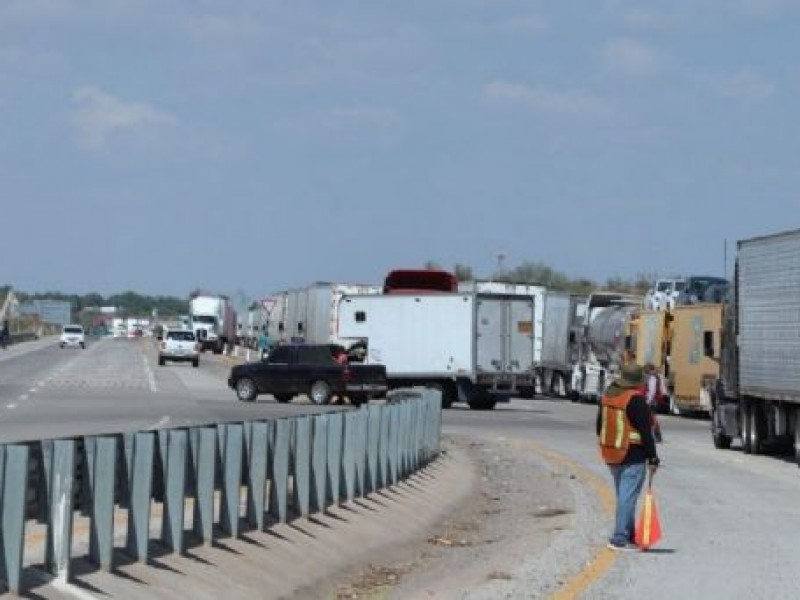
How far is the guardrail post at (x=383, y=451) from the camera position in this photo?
19.7 m

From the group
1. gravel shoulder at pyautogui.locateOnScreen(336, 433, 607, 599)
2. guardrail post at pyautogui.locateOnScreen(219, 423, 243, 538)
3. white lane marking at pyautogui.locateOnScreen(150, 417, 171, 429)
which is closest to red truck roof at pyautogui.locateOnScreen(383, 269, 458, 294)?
white lane marking at pyautogui.locateOnScreen(150, 417, 171, 429)

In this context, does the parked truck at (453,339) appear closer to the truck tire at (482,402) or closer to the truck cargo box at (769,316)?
the truck tire at (482,402)

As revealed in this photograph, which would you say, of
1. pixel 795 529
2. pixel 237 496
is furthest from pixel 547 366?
pixel 237 496

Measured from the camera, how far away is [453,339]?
46062 millimetres

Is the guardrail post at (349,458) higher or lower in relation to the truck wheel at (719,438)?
higher

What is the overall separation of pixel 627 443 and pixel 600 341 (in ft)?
131

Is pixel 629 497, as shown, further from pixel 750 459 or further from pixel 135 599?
pixel 750 459

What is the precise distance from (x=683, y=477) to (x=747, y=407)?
7.18 meters

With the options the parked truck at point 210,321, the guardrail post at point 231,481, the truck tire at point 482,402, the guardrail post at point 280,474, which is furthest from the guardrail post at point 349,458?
the parked truck at point 210,321

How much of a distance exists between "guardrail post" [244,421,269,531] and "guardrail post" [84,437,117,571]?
3.21m

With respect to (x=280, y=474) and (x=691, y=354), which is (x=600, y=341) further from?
(x=280, y=474)

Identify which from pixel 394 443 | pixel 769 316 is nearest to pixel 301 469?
pixel 394 443

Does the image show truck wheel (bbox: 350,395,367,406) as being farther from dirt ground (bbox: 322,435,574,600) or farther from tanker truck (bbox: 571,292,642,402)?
dirt ground (bbox: 322,435,574,600)

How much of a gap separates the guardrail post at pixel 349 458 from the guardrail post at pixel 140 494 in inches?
223
